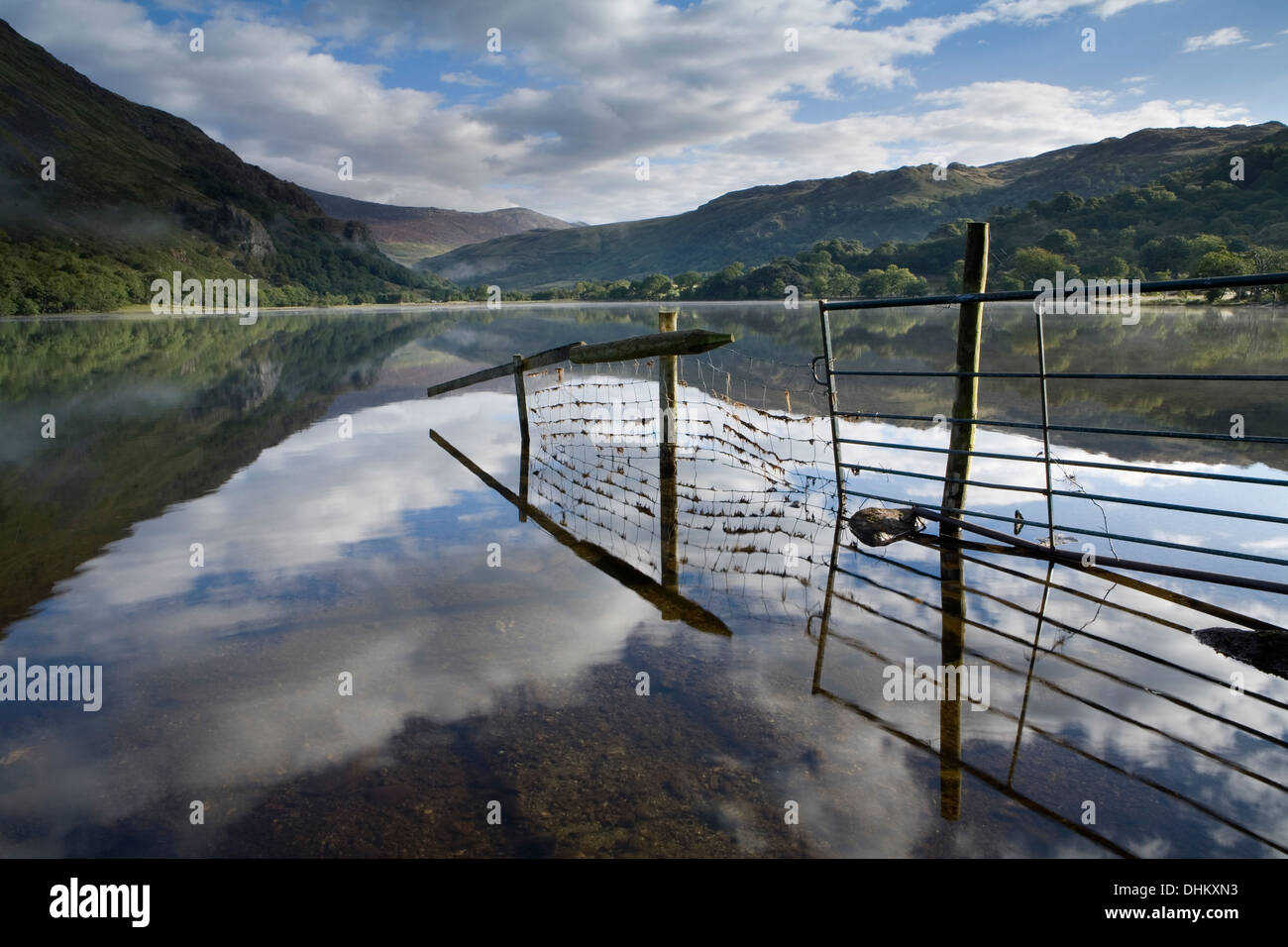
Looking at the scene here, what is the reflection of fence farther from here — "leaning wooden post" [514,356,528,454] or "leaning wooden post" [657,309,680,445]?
"leaning wooden post" [514,356,528,454]

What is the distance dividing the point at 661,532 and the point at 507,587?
7.04ft

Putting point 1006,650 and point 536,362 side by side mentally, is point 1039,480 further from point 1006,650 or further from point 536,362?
point 536,362

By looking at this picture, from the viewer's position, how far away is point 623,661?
5121 mm

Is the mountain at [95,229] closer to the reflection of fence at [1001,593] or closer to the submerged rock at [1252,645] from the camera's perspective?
the reflection of fence at [1001,593]

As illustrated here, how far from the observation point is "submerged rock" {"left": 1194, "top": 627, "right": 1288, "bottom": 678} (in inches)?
189

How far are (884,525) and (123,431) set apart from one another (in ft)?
49.1

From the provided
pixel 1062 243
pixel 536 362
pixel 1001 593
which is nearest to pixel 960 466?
pixel 1001 593

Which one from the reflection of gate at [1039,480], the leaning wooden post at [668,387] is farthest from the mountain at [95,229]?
the reflection of gate at [1039,480]

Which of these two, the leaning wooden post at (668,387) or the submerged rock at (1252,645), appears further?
the leaning wooden post at (668,387)

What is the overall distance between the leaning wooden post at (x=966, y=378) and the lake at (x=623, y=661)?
492 millimetres

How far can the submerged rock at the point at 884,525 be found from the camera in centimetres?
766

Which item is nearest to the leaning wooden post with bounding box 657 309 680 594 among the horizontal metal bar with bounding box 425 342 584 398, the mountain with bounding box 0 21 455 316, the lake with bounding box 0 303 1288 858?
the lake with bounding box 0 303 1288 858

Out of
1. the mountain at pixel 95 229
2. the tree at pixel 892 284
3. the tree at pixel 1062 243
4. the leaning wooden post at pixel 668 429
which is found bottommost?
the leaning wooden post at pixel 668 429

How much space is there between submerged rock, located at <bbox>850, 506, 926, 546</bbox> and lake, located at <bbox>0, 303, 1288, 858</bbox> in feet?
0.72
